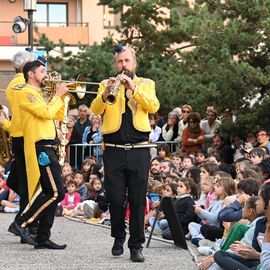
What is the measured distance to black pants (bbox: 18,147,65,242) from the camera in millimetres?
11414

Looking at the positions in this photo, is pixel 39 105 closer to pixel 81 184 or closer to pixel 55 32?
pixel 81 184

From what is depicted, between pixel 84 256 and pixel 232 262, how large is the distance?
2212 mm

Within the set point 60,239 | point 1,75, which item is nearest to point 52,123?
point 60,239

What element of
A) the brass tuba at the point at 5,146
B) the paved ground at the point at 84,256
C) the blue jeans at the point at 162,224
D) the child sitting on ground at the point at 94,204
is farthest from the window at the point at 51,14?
the blue jeans at the point at 162,224

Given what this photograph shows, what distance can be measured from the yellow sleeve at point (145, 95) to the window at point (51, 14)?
29370 millimetres

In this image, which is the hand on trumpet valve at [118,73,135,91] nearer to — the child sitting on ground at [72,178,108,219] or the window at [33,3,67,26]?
the child sitting on ground at [72,178,108,219]

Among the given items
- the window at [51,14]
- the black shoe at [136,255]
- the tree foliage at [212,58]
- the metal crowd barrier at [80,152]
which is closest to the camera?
the black shoe at [136,255]

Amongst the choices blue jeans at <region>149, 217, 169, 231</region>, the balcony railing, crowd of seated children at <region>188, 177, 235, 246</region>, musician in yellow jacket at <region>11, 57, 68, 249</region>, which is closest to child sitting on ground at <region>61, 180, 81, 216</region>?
blue jeans at <region>149, 217, 169, 231</region>

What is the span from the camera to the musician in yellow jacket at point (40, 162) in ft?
37.3

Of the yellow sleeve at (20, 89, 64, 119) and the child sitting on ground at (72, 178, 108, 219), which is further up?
the yellow sleeve at (20, 89, 64, 119)

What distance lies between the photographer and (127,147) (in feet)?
34.2

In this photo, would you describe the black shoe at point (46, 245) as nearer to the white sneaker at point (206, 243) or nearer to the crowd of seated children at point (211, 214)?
the white sneaker at point (206, 243)

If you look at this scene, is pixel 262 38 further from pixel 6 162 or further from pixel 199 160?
pixel 6 162

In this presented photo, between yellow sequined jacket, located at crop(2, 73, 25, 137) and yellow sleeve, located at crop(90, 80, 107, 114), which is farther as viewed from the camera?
yellow sequined jacket, located at crop(2, 73, 25, 137)
